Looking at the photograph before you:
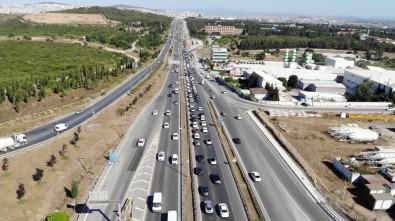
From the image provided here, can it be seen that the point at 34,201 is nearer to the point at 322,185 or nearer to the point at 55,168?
the point at 55,168

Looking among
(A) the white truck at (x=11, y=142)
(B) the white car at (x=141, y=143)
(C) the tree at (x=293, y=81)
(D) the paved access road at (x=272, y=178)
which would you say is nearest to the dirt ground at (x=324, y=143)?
(D) the paved access road at (x=272, y=178)

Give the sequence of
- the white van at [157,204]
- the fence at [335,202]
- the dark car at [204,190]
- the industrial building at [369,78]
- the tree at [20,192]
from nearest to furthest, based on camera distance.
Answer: the white van at [157,204] < the tree at [20,192] < the fence at [335,202] < the dark car at [204,190] < the industrial building at [369,78]

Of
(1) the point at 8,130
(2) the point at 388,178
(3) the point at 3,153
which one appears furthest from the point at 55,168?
(2) the point at 388,178

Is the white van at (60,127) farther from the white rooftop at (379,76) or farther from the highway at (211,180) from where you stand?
the white rooftop at (379,76)

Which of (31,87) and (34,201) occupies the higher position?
(31,87)

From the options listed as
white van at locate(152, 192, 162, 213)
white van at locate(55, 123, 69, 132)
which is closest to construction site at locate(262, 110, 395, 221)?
white van at locate(152, 192, 162, 213)

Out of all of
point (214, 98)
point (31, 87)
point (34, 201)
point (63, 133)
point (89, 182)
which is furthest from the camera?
point (214, 98)

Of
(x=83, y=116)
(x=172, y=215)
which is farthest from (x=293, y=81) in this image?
(x=172, y=215)

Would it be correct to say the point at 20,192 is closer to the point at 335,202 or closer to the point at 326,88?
the point at 335,202
